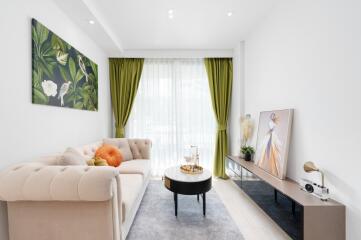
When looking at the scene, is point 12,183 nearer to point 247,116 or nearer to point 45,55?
point 45,55

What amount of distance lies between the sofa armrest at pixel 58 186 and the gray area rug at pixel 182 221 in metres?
0.95

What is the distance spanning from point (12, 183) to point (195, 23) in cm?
283

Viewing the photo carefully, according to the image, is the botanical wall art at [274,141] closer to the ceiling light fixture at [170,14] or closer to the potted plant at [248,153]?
the potted plant at [248,153]

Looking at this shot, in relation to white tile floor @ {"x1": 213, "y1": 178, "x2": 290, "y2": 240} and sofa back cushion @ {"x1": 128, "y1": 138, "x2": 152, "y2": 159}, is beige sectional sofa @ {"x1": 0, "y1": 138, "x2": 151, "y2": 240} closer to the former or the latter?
white tile floor @ {"x1": 213, "y1": 178, "x2": 290, "y2": 240}

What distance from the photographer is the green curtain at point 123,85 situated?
381 cm

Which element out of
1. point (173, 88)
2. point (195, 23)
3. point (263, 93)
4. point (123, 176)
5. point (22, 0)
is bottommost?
point (123, 176)

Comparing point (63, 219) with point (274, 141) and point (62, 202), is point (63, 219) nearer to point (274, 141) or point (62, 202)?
point (62, 202)

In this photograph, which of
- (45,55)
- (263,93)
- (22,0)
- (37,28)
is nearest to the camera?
(22,0)

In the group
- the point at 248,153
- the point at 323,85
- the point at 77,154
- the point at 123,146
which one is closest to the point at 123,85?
the point at 123,146

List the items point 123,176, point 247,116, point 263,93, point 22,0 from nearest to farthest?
point 22,0 → point 123,176 → point 263,93 → point 247,116

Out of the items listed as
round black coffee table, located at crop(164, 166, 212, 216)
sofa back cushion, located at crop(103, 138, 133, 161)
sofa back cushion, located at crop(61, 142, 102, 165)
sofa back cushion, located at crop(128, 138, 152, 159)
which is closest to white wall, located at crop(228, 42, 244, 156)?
round black coffee table, located at crop(164, 166, 212, 216)

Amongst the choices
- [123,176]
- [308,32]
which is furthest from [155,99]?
[308,32]

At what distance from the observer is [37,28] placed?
5.89ft

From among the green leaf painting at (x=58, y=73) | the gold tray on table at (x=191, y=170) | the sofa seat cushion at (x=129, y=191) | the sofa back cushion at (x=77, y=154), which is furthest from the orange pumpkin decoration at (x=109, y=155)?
the gold tray on table at (x=191, y=170)
